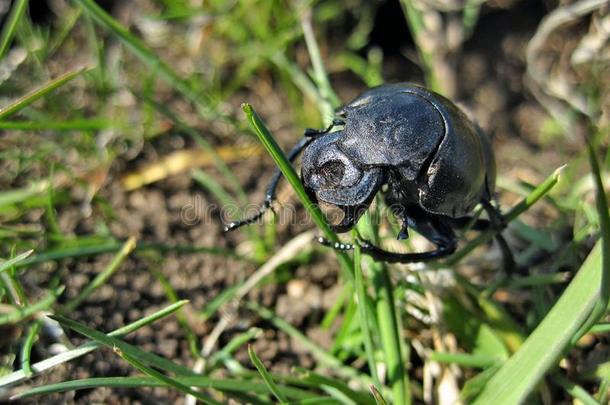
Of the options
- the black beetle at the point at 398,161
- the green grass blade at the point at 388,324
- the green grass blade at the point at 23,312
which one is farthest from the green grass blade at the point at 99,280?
the green grass blade at the point at 388,324

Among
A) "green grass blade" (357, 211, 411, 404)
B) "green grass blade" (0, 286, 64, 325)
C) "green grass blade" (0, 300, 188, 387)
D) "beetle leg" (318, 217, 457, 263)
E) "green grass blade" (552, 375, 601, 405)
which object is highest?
"green grass blade" (0, 286, 64, 325)

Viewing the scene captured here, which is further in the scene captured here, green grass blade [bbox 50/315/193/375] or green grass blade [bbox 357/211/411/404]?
green grass blade [bbox 357/211/411/404]

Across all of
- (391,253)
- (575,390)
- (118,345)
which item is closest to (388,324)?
(391,253)

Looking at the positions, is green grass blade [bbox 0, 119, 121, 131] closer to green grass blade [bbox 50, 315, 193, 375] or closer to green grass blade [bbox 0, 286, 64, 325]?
green grass blade [bbox 0, 286, 64, 325]

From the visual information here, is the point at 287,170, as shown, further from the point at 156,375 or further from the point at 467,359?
the point at 467,359

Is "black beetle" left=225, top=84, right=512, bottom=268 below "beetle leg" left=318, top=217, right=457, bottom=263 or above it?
above

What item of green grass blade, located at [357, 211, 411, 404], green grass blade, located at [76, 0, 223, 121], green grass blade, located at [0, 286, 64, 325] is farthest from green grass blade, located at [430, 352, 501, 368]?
green grass blade, located at [76, 0, 223, 121]

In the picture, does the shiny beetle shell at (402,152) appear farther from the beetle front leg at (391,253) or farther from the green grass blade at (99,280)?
the green grass blade at (99,280)
